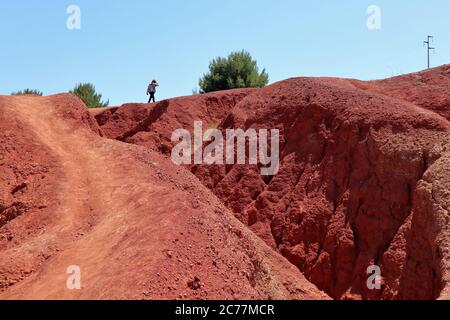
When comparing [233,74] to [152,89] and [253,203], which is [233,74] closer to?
[152,89]

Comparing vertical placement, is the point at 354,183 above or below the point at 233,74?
below

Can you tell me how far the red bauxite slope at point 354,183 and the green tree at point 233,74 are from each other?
16601 millimetres

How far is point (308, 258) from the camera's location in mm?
13117

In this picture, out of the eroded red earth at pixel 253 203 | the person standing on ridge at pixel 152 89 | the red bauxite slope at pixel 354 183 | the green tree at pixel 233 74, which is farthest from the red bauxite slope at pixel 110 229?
the green tree at pixel 233 74

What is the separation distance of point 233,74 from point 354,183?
2187 centimetres

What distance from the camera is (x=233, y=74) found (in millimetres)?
34469

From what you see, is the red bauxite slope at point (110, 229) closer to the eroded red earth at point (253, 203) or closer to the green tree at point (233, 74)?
the eroded red earth at point (253, 203)

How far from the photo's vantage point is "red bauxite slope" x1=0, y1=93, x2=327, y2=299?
7.14 m

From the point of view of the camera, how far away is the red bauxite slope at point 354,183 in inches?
449

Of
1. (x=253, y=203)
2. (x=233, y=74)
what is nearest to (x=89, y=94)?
(x=233, y=74)

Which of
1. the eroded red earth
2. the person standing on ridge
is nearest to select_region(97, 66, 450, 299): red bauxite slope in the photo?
the eroded red earth

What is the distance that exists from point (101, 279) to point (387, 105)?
9396mm
